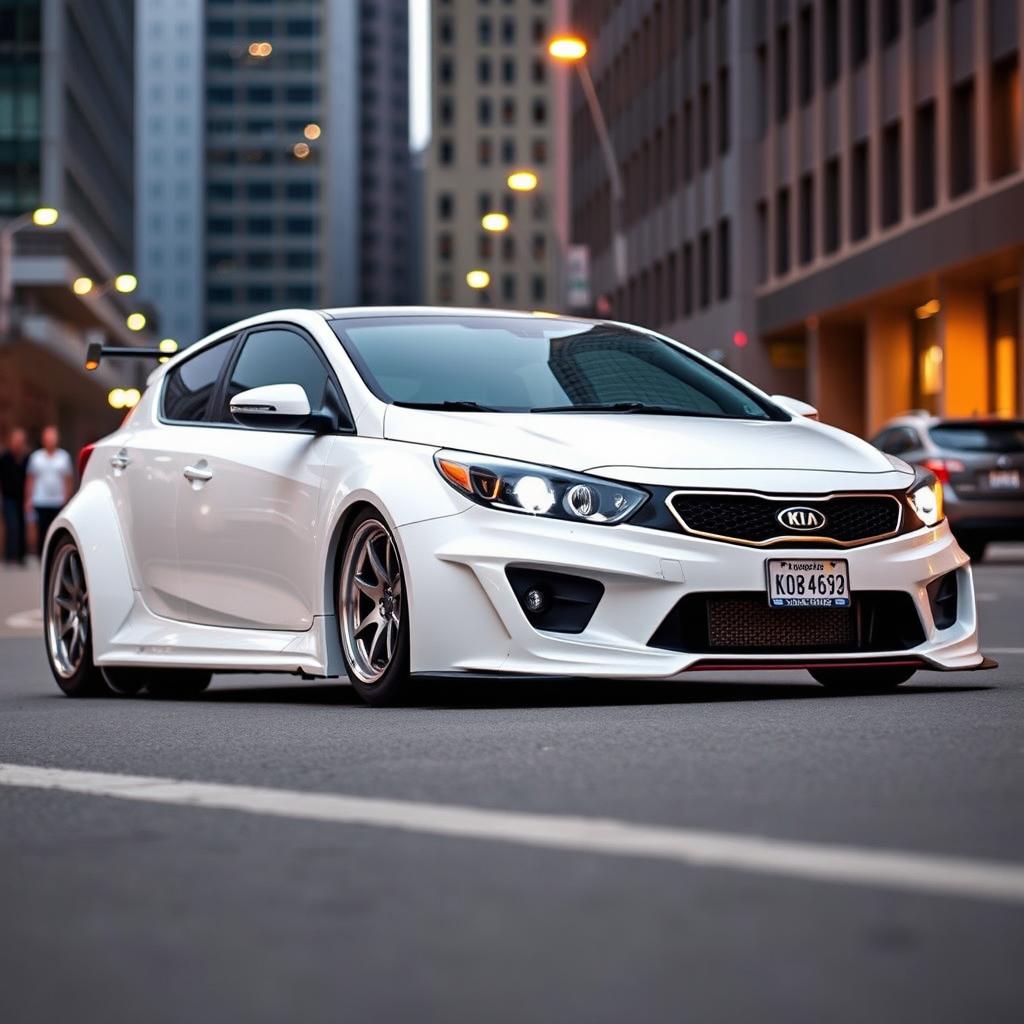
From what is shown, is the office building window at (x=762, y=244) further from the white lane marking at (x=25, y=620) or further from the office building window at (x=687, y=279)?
the white lane marking at (x=25, y=620)

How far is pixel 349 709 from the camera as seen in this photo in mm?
7996

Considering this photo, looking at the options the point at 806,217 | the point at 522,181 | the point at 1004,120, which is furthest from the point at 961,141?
the point at 806,217

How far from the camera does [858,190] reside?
145ft

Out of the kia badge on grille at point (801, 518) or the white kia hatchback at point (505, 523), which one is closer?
the white kia hatchback at point (505, 523)

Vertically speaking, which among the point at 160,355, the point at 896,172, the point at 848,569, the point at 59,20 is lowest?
the point at 848,569

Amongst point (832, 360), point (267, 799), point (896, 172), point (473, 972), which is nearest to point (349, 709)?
point (267, 799)

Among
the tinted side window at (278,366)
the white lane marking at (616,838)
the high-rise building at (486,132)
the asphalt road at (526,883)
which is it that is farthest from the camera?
the high-rise building at (486,132)

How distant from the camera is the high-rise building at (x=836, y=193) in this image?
122 feet

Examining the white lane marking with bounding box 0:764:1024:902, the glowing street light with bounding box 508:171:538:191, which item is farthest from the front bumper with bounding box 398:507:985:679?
the glowing street light with bounding box 508:171:538:191

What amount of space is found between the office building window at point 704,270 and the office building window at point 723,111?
104 inches

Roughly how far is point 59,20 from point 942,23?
49.8 m

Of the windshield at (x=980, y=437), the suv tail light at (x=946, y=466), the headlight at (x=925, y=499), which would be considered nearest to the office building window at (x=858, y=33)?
the windshield at (x=980, y=437)

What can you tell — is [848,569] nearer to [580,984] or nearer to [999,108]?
[580,984]

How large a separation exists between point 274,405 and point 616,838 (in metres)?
4.31
